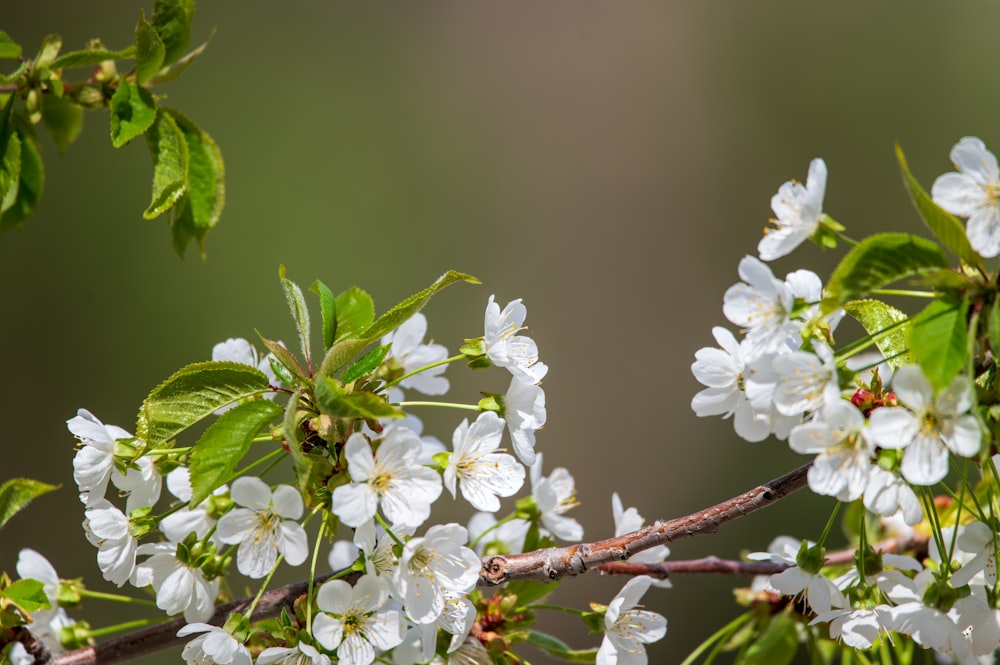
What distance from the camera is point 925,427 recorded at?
2.32 ft

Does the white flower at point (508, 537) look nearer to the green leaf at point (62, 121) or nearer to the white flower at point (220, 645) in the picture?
the white flower at point (220, 645)

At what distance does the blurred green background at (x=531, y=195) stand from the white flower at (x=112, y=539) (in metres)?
3.16

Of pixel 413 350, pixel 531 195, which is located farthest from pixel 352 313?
pixel 531 195

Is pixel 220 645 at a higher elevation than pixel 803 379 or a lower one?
lower

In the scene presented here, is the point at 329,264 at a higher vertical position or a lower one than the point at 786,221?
lower

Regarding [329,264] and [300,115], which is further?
[300,115]

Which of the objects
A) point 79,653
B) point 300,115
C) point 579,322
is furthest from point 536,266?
point 79,653

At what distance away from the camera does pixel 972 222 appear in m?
0.72

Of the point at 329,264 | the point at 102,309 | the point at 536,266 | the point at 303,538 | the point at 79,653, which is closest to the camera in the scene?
the point at 303,538

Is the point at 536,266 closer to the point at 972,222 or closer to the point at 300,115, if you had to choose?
the point at 300,115

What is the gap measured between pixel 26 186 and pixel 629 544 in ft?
3.01

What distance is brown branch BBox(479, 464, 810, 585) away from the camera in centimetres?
87

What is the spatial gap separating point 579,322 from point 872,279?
446cm

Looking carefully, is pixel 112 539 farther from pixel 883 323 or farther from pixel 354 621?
pixel 883 323
